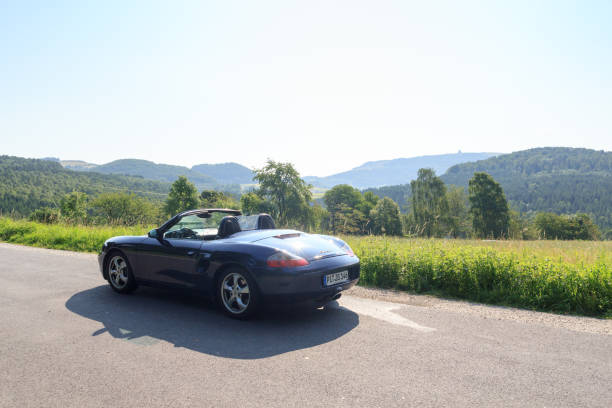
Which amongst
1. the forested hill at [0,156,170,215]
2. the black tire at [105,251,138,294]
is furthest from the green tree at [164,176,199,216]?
the black tire at [105,251,138,294]

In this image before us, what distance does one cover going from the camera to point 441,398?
2770 millimetres

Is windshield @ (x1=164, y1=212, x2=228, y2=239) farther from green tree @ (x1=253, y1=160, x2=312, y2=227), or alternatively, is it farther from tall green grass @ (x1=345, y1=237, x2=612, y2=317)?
green tree @ (x1=253, y1=160, x2=312, y2=227)

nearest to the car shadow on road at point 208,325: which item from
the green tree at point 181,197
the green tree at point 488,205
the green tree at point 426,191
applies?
the green tree at point 488,205

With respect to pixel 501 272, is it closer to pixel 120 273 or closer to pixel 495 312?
pixel 495 312

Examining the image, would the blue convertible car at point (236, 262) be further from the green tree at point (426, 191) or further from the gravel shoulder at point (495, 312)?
the green tree at point (426, 191)

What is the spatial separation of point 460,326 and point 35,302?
18.3 ft

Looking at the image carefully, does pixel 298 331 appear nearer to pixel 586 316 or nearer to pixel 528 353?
pixel 528 353

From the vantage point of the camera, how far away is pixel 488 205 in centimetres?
4619

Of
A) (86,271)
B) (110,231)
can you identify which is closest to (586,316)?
(86,271)

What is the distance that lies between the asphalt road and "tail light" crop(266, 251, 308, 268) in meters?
0.70

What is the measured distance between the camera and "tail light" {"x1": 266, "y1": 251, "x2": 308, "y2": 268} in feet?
14.4

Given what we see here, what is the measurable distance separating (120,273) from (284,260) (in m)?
3.12

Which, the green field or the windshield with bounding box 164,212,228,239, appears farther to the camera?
the windshield with bounding box 164,212,228,239

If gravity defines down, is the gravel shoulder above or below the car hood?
below
